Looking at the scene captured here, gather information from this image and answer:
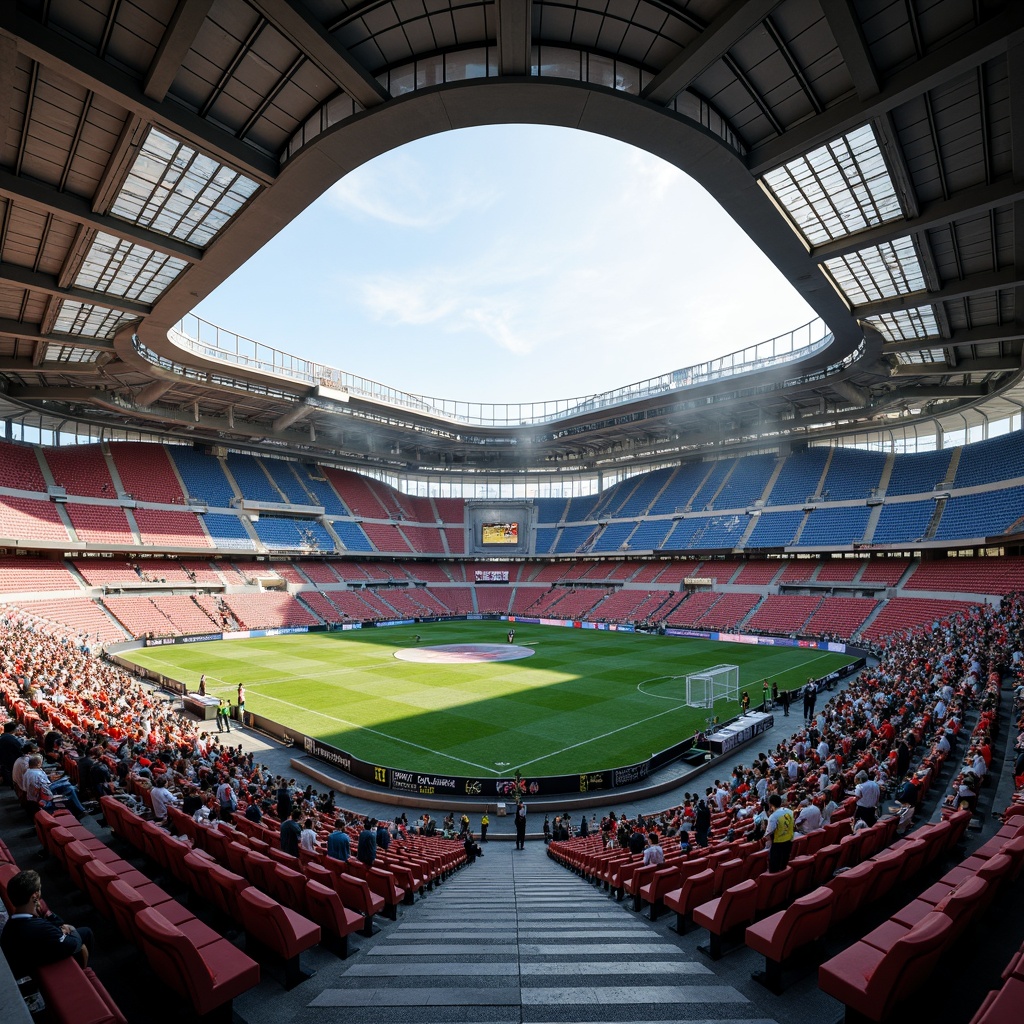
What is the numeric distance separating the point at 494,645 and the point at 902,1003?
43.2 metres

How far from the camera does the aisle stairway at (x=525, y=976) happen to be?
15.9ft

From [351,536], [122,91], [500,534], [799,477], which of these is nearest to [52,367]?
[122,91]

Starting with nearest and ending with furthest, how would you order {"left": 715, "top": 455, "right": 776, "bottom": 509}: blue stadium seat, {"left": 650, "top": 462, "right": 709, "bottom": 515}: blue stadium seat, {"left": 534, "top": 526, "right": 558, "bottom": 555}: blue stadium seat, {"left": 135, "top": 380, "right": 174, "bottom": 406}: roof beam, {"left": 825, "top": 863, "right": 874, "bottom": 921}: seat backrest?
{"left": 825, "top": 863, "right": 874, "bottom": 921}: seat backrest, {"left": 135, "top": 380, "right": 174, "bottom": 406}: roof beam, {"left": 715, "top": 455, "right": 776, "bottom": 509}: blue stadium seat, {"left": 650, "top": 462, "right": 709, "bottom": 515}: blue stadium seat, {"left": 534, "top": 526, "right": 558, "bottom": 555}: blue stadium seat

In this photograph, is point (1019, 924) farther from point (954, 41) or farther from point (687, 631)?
point (687, 631)

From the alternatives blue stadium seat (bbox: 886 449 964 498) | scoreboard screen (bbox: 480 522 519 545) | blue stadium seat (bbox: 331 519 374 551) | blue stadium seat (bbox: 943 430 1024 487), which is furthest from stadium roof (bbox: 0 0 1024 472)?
scoreboard screen (bbox: 480 522 519 545)

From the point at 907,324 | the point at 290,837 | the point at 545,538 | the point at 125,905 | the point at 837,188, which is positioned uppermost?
the point at 837,188

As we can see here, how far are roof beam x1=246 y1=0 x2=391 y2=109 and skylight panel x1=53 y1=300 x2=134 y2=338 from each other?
1731 cm

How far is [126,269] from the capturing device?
2186cm

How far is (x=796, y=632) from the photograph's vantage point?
147 feet

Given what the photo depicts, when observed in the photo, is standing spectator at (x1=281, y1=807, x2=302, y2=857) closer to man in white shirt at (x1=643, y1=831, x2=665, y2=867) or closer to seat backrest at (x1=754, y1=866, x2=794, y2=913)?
man in white shirt at (x1=643, y1=831, x2=665, y2=867)

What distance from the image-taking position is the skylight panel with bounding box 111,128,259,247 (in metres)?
15.7

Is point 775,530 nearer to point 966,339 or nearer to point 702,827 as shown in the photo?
point 966,339

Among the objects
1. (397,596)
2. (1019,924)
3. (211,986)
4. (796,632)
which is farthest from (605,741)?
(397,596)

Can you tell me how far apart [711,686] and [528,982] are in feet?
80.3
